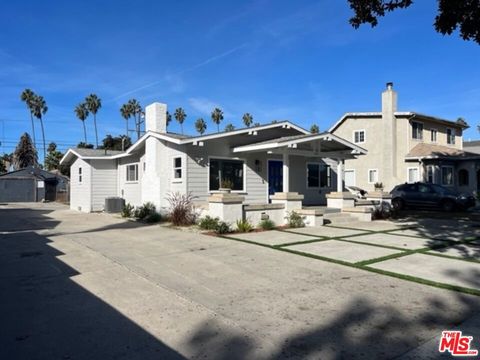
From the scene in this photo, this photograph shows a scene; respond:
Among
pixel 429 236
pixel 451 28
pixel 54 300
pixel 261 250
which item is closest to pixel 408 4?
pixel 451 28

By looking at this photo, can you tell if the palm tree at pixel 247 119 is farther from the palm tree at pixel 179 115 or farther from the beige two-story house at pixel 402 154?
the beige two-story house at pixel 402 154

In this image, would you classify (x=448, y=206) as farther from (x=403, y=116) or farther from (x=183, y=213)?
(x=183, y=213)

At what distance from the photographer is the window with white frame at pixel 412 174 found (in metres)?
27.7

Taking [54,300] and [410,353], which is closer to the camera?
[410,353]

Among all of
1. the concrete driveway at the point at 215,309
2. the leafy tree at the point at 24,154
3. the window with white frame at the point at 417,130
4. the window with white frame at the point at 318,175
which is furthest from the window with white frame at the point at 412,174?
the leafy tree at the point at 24,154

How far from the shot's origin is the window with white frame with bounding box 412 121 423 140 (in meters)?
28.5

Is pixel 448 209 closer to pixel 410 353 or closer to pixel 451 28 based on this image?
pixel 451 28

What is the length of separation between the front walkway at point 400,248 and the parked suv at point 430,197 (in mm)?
5928

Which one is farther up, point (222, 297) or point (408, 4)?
point (408, 4)

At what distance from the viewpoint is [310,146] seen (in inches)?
679

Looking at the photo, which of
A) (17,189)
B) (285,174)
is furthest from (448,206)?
(17,189)

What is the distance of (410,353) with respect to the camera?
3682mm

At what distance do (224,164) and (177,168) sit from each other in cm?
205

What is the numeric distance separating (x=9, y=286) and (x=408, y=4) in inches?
415
